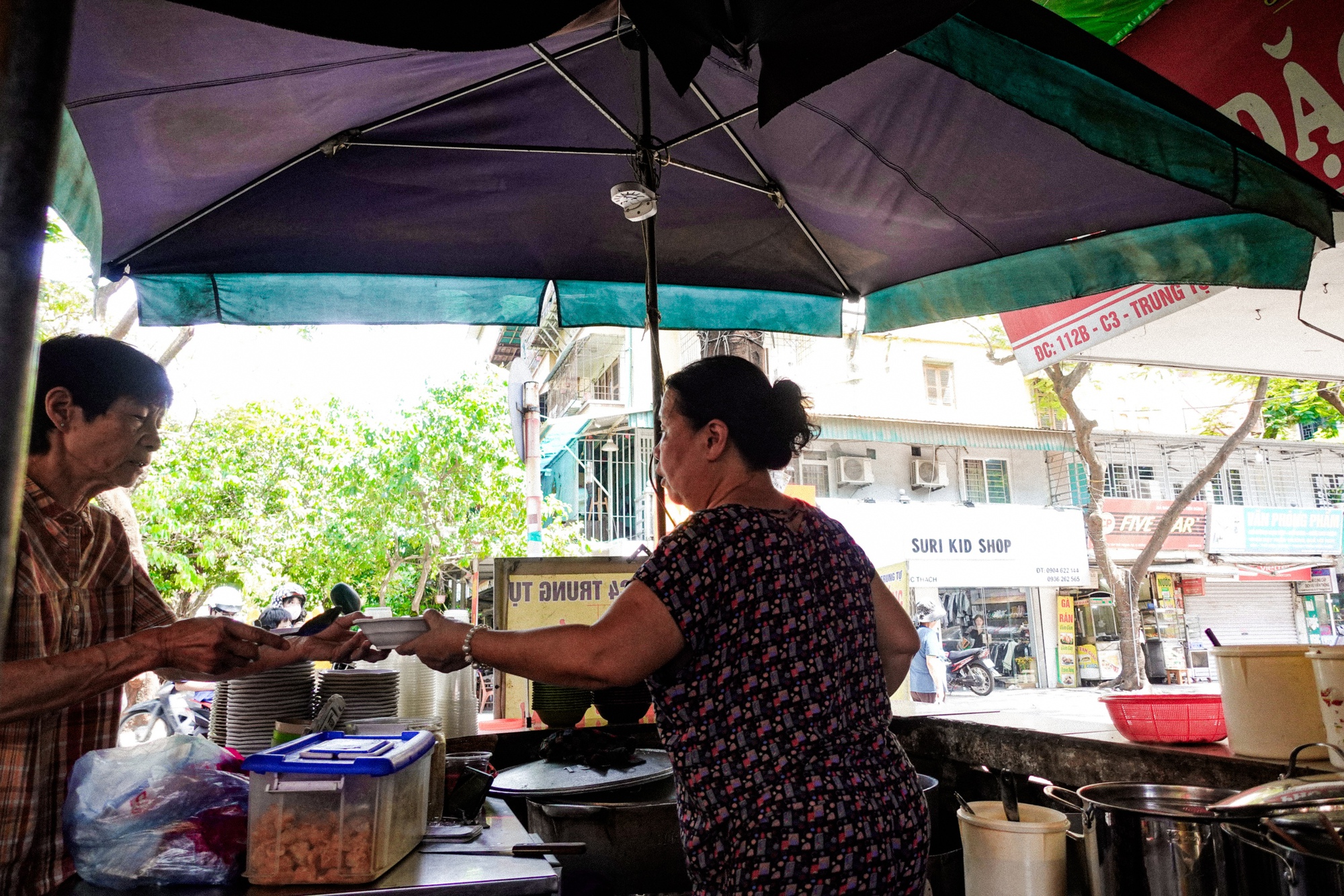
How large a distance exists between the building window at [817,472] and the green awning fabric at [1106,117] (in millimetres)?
19120

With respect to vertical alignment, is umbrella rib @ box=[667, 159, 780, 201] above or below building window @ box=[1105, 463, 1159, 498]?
below

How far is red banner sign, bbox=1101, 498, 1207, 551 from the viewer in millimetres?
21500

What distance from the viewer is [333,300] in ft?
12.3

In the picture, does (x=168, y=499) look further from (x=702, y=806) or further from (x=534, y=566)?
(x=702, y=806)

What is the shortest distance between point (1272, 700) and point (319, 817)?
241cm

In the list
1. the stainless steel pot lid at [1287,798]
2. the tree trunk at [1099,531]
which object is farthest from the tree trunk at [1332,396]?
the stainless steel pot lid at [1287,798]

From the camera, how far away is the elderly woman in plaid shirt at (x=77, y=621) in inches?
66.0

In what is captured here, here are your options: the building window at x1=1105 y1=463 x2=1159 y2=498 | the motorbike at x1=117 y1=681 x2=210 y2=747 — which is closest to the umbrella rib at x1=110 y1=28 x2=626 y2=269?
the motorbike at x1=117 y1=681 x2=210 y2=747

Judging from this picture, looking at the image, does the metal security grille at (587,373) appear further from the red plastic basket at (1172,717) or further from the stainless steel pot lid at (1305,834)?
the stainless steel pot lid at (1305,834)

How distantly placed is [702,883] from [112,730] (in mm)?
1387

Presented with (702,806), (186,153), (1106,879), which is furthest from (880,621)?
(186,153)

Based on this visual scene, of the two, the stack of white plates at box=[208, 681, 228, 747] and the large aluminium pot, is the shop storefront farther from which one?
the stack of white plates at box=[208, 681, 228, 747]

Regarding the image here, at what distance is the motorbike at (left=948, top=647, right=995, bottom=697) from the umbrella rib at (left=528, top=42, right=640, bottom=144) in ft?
51.6

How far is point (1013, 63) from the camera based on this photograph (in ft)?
6.26
